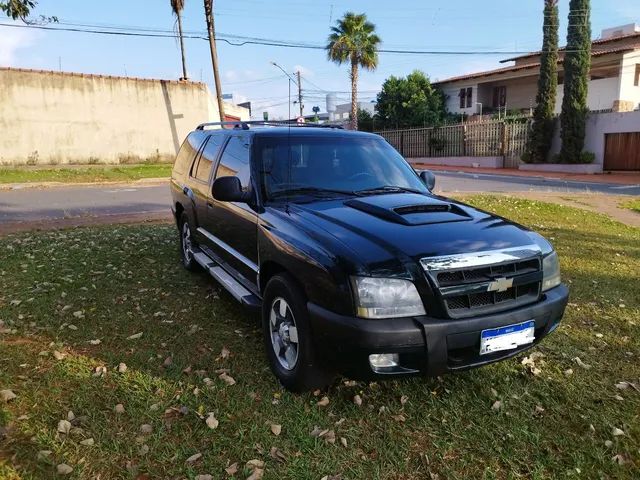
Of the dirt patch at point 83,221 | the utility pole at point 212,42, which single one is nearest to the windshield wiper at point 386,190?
the dirt patch at point 83,221

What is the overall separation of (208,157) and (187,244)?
4.59 ft

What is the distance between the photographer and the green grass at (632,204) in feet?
42.0

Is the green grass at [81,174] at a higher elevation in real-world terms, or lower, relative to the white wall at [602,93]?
lower

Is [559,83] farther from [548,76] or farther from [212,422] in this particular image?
[212,422]

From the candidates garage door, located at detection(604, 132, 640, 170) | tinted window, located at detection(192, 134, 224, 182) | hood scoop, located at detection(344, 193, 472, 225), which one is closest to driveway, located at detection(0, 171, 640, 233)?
tinted window, located at detection(192, 134, 224, 182)

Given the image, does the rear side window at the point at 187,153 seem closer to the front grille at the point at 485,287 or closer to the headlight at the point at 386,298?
the headlight at the point at 386,298

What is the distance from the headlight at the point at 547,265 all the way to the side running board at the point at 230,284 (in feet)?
6.53

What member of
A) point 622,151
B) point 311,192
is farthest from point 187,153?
point 622,151

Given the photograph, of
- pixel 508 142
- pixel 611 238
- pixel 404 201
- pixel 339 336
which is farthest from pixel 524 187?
pixel 339 336

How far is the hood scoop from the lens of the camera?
320cm

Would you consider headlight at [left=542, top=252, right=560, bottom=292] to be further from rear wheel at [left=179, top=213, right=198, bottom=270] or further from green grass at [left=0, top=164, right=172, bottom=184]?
green grass at [left=0, top=164, right=172, bottom=184]

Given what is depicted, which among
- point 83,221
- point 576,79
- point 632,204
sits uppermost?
point 576,79

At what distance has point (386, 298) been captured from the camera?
8.83ft

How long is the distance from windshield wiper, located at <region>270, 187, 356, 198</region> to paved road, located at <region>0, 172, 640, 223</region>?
777 centimetres
